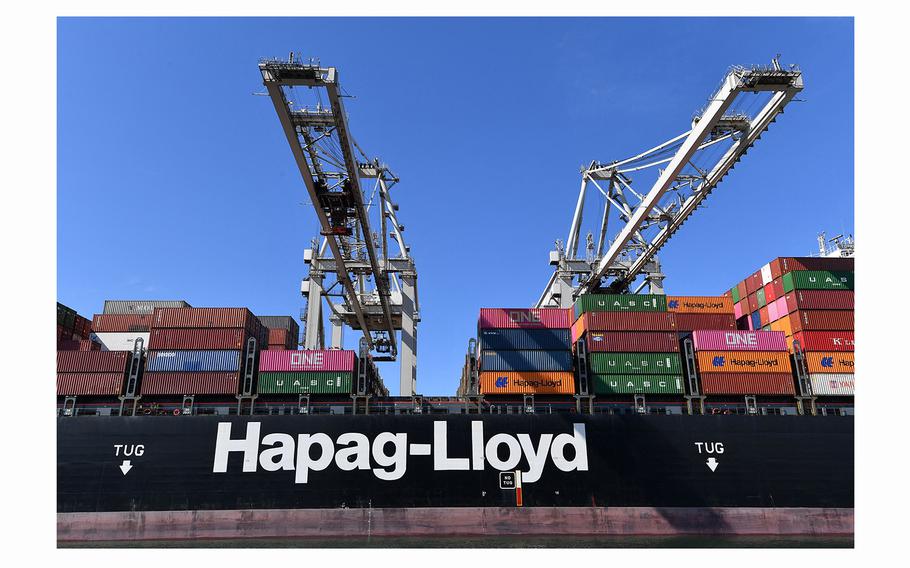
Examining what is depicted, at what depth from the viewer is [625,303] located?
109 feet

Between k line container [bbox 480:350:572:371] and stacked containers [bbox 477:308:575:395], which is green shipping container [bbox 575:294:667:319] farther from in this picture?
k line container [bbox 480:350:572:371]

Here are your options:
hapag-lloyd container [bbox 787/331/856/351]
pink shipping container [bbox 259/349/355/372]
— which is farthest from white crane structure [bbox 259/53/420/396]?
hapag-lloyd container [bbox 787/331/856/351]

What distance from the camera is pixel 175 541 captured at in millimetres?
25859

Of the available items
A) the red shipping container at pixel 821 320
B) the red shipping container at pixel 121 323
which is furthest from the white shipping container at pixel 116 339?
the red shipping container at pixel 821 320

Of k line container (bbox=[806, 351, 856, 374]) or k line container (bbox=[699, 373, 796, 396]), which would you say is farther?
k line container (bbox=[806, 351, 856, 374])

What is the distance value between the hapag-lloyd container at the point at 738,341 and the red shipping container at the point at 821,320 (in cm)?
126

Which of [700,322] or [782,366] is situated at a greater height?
[700,322]

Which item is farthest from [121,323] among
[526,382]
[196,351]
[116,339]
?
[526,382]

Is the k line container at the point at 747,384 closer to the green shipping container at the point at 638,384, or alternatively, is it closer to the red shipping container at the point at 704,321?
the green shipping container at the point at 638,384

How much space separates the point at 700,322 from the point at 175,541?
105 ft

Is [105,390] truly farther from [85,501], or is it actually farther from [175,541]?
[175,541]

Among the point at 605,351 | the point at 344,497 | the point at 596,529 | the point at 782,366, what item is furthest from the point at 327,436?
the point at 782,366

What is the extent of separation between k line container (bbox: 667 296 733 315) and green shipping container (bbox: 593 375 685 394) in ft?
17.8

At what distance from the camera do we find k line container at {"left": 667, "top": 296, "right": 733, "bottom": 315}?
3378 cm
